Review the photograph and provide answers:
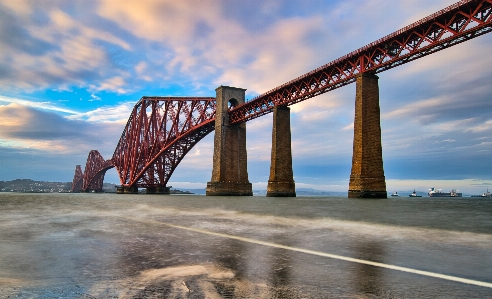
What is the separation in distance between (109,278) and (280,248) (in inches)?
126

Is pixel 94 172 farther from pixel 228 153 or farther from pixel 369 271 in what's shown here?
pixel 369 271

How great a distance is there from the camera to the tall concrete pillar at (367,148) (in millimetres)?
36531

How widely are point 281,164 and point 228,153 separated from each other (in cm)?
1471

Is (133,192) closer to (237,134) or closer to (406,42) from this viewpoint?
(237,134)

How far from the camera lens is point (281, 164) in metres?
51.1

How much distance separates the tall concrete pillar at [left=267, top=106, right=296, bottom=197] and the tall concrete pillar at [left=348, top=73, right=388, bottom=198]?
1433cm

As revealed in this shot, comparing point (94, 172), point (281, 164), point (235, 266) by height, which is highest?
point (94, 172)

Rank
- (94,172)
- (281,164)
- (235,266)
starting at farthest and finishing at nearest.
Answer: (94,172) → (281,164) → (235,266)

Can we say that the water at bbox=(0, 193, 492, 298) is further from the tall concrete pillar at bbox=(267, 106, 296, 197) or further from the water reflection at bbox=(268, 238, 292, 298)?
the tall concrete pillar at bbox=(267, 106, 296, 197)

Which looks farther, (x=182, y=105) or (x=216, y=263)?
(x=182, y=105)

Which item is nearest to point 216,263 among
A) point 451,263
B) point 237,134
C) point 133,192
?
point 451,263

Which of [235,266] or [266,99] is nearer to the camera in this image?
[235,266]

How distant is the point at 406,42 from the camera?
37.3m

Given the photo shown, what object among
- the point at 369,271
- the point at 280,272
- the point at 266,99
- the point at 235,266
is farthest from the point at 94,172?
the point at 369,271
